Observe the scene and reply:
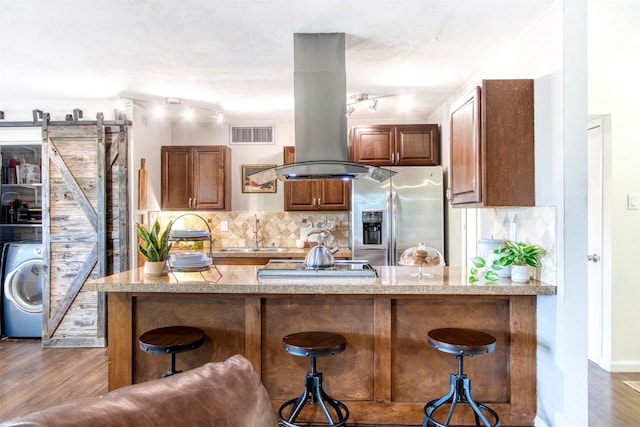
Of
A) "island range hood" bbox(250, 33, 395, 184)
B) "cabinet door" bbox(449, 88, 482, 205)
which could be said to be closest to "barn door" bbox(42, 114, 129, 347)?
"island range hood" bbox(250, 33, 395, 184)

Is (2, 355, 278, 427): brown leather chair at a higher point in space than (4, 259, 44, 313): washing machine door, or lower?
higher

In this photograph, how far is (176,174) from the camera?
15.8 feet

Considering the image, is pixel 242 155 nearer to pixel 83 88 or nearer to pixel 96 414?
pixel 83 88

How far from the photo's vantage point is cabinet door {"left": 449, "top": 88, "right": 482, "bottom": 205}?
2.40 metres

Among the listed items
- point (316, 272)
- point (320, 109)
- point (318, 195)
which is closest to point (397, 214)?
point (318, 195)

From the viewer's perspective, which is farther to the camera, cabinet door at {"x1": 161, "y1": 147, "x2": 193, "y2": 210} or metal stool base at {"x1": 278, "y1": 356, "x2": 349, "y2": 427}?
cabinet door at {"x1": 161, "y1": 147, "x2": 193, "y2": 210}

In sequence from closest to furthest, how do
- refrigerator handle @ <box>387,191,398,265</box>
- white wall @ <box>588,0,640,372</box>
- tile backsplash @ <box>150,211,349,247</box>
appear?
white wall @ <box>588,0,640,372</box>, refrigerator handle @ <box>387,191,398,265</box>, tile backsplash @ <box>150,211,349,247</box>

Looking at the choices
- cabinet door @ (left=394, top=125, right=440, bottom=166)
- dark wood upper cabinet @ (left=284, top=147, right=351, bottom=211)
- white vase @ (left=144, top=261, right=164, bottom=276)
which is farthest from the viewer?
dark wood upper cabinet @ (left=284, top=147, right=351, bottom=211)

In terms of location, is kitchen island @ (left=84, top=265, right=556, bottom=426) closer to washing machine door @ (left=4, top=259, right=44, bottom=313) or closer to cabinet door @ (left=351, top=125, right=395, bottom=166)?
cabinet door @ (left=351, top=125, right=395, bottom=166)

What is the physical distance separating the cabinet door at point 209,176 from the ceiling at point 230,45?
0.81m

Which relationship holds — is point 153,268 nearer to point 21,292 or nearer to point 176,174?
point 176,174

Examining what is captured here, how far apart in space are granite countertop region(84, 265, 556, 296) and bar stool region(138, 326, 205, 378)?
0.24 meters

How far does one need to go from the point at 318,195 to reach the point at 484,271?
8.41ft

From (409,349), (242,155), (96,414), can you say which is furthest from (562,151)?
(242,155)
